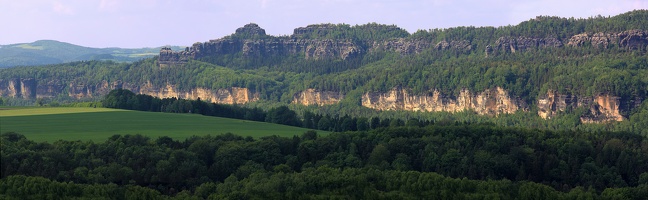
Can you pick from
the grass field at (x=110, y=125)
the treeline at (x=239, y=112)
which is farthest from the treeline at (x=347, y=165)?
the treeline at (x=239, y=112)

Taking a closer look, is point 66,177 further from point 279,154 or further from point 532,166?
point 532,166

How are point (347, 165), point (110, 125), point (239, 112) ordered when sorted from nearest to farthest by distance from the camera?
point (347, 165) < point (110, 125) < point (239, 112)

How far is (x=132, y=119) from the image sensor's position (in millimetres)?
167375

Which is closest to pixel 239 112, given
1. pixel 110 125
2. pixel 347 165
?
pixel 110 125

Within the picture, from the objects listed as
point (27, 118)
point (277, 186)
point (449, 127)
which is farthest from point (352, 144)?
point (27, 118)

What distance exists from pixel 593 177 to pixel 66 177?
57225 mm

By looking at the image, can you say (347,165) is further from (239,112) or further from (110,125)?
(239,112)

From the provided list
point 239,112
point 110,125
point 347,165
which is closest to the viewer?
point 347,165

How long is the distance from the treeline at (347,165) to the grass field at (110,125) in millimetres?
10064

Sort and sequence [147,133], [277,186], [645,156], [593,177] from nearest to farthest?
1. [277,186]
2. [593,177]
3. [645,156]
4. [147,133]

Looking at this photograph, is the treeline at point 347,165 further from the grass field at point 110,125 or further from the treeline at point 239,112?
the treeline at point 239,112

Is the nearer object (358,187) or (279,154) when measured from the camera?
(358,187)

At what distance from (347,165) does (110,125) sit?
141ft

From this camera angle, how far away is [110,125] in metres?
156
